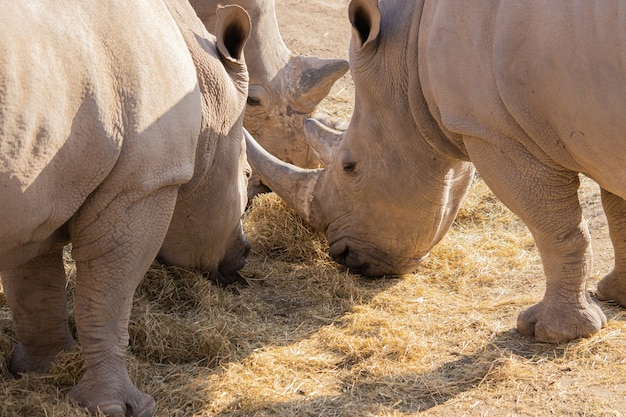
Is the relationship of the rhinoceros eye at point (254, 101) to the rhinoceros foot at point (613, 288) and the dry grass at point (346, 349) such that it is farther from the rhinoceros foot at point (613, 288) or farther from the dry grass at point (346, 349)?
the rhinoceros foot at point (613, 288)

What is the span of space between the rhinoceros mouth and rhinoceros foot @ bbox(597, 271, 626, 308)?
1090 millimetres

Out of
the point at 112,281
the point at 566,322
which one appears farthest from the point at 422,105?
the point at 112,281

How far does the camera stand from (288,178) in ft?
20.9

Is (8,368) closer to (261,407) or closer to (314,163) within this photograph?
(261,407)

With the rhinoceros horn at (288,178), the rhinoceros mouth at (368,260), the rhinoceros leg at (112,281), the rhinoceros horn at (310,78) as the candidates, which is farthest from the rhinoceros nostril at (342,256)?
the rhinoceros leg at (112,281)

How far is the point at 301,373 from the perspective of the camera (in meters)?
4.74

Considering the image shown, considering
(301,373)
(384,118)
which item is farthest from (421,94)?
(301,373)

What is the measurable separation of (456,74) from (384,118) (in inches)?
34.7

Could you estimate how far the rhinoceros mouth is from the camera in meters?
5.98

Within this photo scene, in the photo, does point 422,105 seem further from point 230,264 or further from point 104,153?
point 104,153

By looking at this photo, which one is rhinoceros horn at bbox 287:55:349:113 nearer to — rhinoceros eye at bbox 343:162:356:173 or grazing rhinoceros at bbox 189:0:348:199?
grazing rhinoceros at bbox 189:0:348:199

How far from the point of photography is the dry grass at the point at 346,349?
14.3 ft

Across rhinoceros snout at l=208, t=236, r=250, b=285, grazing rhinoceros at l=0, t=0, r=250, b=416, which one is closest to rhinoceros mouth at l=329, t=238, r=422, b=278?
rhinoceros snout at l=208, t=236, r=250, b=285

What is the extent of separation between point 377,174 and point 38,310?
203 centimetres
